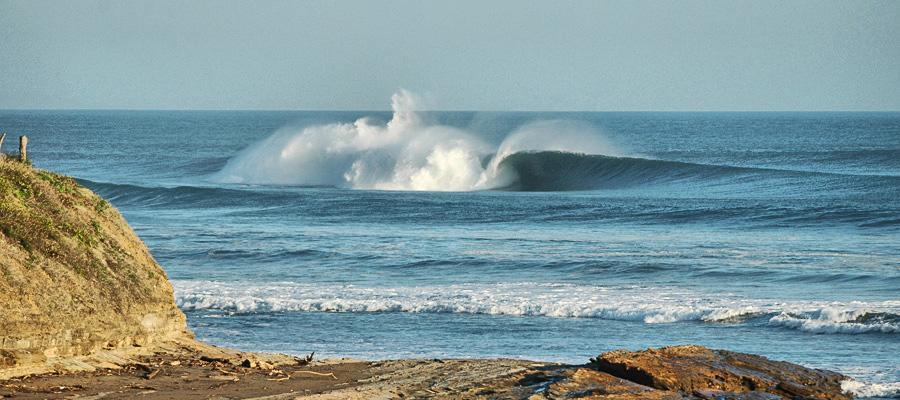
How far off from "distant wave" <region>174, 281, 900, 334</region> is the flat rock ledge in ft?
18.9

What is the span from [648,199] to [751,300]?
17766 mm

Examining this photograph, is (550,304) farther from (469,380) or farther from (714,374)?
(714,374)

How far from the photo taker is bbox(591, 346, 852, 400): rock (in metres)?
9.74

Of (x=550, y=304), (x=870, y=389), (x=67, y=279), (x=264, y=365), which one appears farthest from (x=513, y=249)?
(x=67, y=279)

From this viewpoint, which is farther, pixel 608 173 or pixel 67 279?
pixel 608 173

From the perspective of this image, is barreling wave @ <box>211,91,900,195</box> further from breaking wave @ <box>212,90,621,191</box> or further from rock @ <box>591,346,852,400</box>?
rock @ <box>591,346,852,400</box>

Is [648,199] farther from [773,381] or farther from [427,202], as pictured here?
[773,381]

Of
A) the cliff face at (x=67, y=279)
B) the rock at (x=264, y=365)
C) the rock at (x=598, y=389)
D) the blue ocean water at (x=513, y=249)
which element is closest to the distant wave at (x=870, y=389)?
the blue ocean water at (x=513, y=249)

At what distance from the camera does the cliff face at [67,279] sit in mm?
10047

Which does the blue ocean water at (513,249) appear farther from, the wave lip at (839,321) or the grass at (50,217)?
the grass at (50,217)

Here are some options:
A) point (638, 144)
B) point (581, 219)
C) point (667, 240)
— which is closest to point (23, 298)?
point (667, 240)

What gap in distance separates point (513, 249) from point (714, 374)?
14.8m

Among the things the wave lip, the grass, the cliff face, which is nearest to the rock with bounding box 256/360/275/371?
the cliff face

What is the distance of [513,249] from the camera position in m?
24.7
